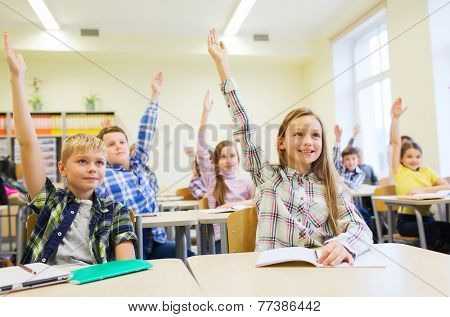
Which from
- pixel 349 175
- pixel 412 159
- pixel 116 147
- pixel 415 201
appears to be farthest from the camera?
pixel 349 175

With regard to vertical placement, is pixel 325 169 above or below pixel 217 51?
below

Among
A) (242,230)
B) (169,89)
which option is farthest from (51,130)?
(242,230)

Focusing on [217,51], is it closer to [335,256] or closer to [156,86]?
[335,256]

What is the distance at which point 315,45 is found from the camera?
5.91m

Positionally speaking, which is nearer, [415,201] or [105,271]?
[105,271]

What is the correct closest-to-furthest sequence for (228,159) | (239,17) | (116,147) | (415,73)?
(116,147) → (228,159) → (415,73) → (239,17)

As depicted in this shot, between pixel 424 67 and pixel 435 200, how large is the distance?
2.06m

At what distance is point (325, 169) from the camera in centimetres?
133

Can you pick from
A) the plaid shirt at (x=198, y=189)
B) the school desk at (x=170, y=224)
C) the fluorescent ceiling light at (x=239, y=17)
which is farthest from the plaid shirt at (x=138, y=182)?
the fluorescent ceiling light at (x=239, y=17)

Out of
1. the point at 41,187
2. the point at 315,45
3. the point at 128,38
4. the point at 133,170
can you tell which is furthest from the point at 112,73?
the point at 41,187

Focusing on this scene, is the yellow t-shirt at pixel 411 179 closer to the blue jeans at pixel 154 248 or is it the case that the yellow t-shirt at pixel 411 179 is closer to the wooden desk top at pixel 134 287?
the blue jeans at pixel 154 248

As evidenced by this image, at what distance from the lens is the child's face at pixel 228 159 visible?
8.63ft

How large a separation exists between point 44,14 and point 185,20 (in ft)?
5.57

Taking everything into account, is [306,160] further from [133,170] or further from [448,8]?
[448,8]
